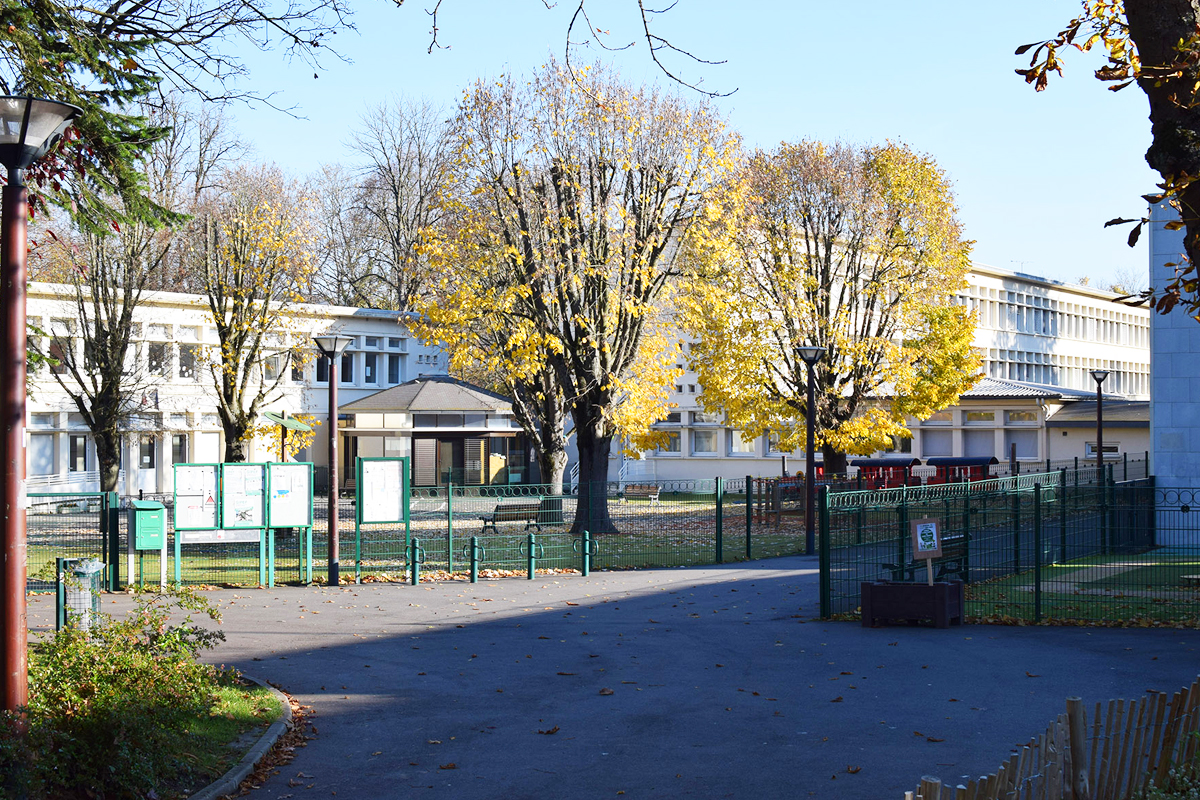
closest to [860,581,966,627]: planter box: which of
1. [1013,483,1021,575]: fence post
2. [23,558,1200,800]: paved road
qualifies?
[23,558,1200,800]: paved road

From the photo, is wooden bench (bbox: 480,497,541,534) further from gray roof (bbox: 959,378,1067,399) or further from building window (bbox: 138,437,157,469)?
gray roof (bbox: 959,378,1067,399)

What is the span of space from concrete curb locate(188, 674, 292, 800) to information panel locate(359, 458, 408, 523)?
10183mm

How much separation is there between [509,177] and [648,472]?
3097 cm

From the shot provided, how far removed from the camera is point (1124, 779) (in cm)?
560

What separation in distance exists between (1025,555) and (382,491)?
1091 centimetres

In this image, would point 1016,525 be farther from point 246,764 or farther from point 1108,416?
point 1108,416

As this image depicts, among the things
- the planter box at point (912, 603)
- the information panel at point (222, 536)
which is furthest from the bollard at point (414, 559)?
the planter box at point (912, 603)

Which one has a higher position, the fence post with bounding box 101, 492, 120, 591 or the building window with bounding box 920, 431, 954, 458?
the building window with bounding box 920, 431, 954, 458

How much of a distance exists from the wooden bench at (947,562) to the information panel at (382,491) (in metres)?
8.80

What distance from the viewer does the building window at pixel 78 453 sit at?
42125 mm

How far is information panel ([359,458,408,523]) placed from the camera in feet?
65.0

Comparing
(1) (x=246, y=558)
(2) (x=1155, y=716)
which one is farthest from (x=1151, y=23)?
(1) (x=246, y=558)

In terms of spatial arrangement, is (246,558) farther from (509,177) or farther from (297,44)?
(297,44)

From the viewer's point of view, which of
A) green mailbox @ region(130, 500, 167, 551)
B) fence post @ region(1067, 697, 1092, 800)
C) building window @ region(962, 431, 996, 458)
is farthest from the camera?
building window @ region(962, 431, 996, 458)
